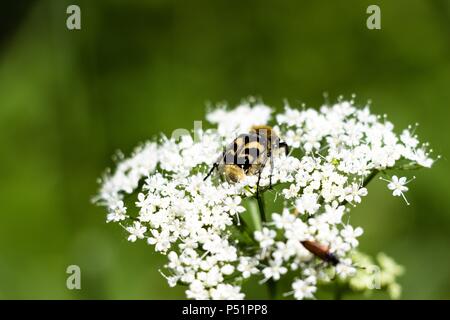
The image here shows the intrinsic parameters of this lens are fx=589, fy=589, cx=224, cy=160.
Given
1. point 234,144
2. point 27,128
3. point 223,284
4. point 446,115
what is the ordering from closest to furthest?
point 223,284, point 234,144, point 446,115, point 27,128

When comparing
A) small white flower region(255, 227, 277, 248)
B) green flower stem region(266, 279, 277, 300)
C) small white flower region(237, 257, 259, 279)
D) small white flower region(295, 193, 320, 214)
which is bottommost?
green flower stem region(266, 279, 277, 300)

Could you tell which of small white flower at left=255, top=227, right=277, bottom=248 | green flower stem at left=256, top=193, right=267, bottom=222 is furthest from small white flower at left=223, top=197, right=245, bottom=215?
small white flower at left=255, top=227, right=277, bottom=248

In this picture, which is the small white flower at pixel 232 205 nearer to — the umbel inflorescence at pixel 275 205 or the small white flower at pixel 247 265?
the umbel inflorescence at pixel 275 205

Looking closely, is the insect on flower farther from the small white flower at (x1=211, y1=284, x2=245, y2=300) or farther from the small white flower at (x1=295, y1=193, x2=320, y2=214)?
the small white flower at (x1=211, y1=284, x2=245, y2=300)

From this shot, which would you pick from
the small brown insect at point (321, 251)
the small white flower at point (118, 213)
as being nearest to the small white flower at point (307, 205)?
the small brown insect at point (321, 251)
